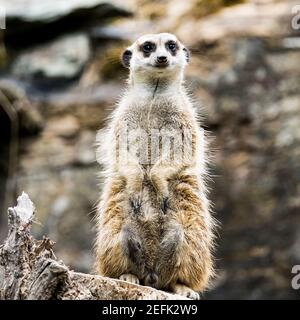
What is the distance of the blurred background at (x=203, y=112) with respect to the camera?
11875 millimetres

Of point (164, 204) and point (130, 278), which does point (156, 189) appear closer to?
point (164, 204)

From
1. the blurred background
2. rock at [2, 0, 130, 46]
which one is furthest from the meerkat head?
rock at [2, 0, 130, 46]

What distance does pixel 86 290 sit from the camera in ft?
19.5

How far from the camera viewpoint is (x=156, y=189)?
6992mm

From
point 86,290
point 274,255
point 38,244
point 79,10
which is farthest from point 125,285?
point 79,10

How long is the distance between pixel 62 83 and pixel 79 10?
4.16 feet

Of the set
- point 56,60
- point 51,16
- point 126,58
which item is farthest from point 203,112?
point 126,58

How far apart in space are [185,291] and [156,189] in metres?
0.90

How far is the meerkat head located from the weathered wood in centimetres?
220

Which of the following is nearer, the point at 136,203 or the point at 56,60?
the point at 136,203

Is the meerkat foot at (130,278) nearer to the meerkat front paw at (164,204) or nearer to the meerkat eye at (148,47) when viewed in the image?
the meerkat front paw at (164,204)

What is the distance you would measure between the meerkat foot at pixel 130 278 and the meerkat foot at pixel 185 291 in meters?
0.32

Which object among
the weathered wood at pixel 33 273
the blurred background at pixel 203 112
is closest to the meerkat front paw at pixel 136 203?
the weathered wood at pixel 33 273

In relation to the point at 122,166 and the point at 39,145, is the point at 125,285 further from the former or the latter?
the point at 39,145
